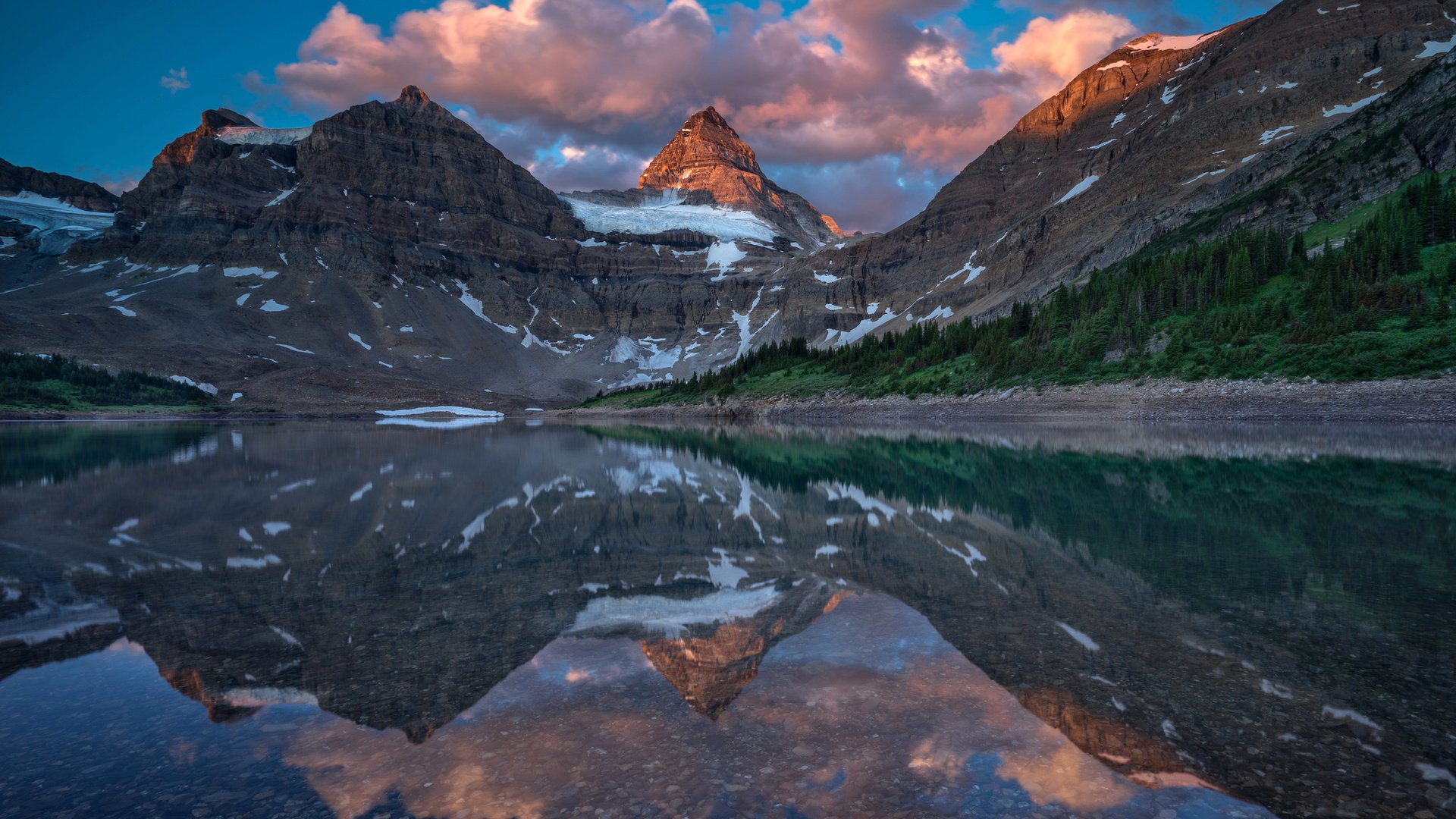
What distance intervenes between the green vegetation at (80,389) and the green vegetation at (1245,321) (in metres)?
96.9

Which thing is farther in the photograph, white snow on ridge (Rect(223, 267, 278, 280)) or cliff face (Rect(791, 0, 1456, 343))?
white snow on ridge (Rect(223, 267, 278, 280))

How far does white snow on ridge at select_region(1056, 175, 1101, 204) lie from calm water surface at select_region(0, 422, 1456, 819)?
14488 cm

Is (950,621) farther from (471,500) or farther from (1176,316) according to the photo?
(1176,316)

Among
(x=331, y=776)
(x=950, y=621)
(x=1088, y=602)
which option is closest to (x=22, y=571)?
(x=331, y=776)

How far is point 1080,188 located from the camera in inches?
5886

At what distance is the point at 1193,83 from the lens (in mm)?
141500

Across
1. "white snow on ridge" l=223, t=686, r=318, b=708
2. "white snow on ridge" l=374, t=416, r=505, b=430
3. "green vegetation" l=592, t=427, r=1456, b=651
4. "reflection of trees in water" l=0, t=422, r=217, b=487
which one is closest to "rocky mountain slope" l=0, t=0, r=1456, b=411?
"white snow on ridge" l=374, t=416, r=505, b=430

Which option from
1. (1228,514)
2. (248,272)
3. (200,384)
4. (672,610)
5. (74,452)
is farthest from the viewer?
(248,272)

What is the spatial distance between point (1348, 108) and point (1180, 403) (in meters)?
101

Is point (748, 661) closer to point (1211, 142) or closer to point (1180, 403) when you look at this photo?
point (1180, 403)

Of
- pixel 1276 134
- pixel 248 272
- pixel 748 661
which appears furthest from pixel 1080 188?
pixel 248 272

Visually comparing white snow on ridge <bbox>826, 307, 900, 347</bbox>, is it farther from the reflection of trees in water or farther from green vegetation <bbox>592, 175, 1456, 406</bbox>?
the reflection of trees in water

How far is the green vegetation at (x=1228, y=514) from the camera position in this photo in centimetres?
845

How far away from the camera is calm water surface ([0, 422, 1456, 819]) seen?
4508 millimetres
